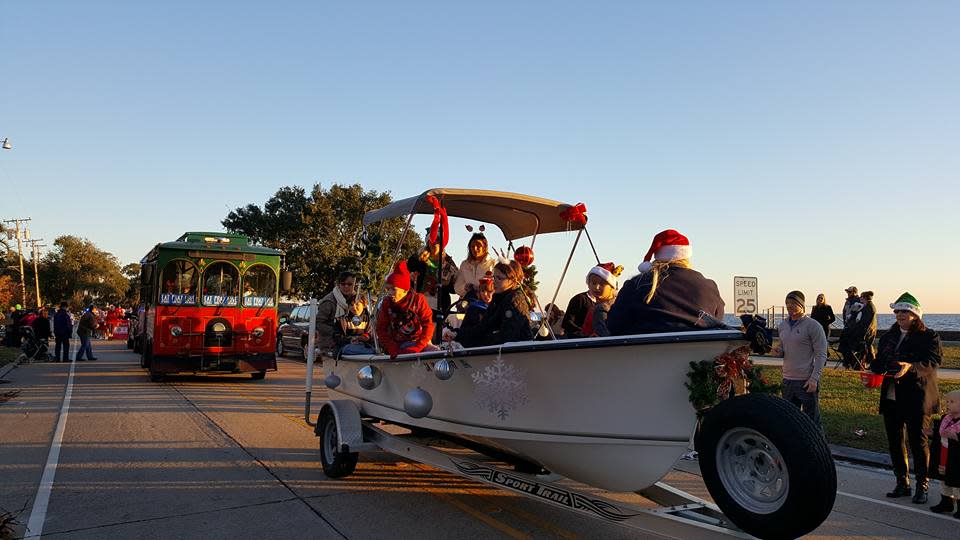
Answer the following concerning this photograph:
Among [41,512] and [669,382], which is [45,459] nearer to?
[41,512]

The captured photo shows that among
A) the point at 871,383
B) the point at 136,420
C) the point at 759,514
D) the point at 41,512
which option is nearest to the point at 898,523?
the point at 871,383

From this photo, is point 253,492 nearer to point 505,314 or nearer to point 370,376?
point 370,376

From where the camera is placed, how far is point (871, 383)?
20.6 feet

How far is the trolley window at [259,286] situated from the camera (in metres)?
15.2

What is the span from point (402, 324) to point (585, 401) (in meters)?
2.47

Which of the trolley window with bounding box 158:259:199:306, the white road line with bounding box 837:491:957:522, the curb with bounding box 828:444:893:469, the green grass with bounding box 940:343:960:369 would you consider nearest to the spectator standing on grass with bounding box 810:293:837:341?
the green grass with bounding box 940:343:960:369

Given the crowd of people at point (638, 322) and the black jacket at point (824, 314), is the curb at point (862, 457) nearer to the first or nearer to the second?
the crowd of people at point (638, 322)

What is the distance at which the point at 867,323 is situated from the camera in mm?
14203

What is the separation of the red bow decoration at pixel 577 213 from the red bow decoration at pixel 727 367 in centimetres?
352

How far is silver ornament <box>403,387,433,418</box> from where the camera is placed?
5.27 metres

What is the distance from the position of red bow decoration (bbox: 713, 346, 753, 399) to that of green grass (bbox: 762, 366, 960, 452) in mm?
4035

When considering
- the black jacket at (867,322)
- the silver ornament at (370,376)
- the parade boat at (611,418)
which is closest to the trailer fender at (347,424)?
the parade boat at (611,418)

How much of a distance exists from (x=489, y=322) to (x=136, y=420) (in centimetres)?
709

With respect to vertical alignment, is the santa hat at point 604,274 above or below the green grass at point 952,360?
above
